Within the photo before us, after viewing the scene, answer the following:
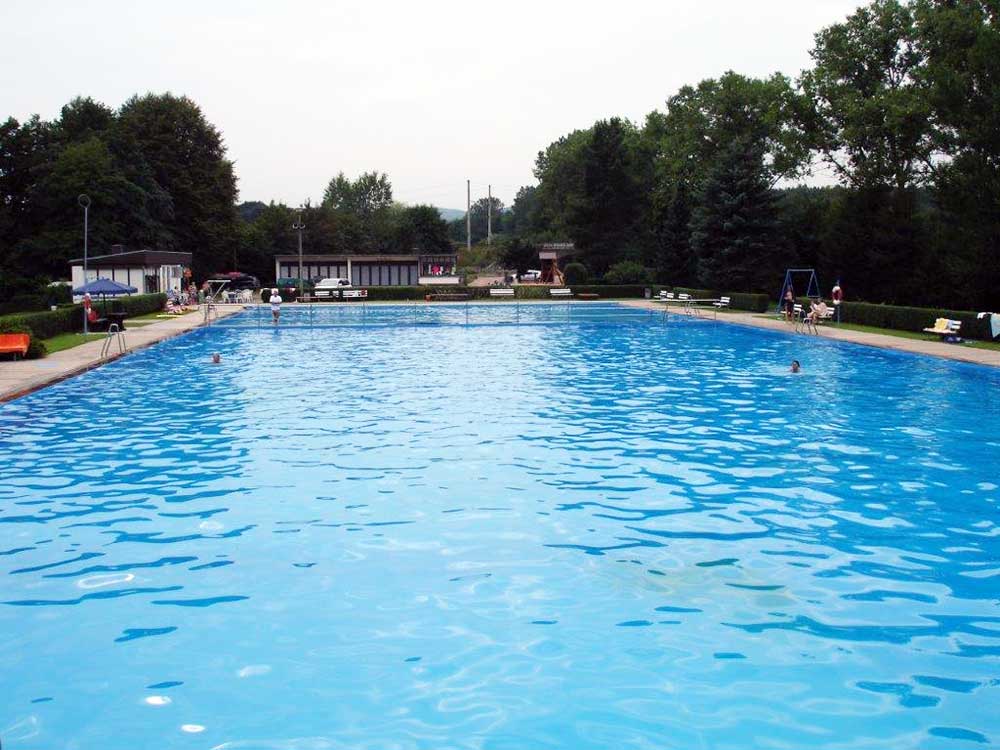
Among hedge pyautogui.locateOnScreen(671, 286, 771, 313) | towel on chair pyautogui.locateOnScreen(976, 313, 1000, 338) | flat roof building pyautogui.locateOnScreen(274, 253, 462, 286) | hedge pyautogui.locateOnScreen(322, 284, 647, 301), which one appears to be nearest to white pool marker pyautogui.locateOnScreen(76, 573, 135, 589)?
towel on chair pyautogui.locateOnScreen(976, 313, 1000, 338)

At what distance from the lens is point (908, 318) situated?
34281mm

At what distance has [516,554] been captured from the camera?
949cm

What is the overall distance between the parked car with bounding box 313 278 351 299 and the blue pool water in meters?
47.1

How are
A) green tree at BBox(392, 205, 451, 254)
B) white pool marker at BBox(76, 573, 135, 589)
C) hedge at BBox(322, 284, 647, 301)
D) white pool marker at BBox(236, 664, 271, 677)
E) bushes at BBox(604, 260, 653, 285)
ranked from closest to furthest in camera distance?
white pool marker at BBox(236, 664, 271, 677), white pool marker at BBox(76, 573, 135, 589), hedge at BBox(322, 284, 647, 301), bushes at BBox(604, 260, 653, 285), green tree at BBox(392, 205, 451, 254)

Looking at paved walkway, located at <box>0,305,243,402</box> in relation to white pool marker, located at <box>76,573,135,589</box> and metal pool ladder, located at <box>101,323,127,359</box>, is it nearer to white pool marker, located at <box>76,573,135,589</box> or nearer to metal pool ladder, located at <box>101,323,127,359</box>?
metal pool ladder, located at <box>101,323,127,359</box>

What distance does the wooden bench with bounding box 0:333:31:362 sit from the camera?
25031mm

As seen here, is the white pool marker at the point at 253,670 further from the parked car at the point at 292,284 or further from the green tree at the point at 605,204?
the green tree at the point at 605,204

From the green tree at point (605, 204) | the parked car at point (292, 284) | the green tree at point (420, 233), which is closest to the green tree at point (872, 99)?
the green tree at point (605, 204)

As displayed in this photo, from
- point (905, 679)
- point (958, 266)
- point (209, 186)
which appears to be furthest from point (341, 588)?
point (209, 186)

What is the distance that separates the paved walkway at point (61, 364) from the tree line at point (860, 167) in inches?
1288

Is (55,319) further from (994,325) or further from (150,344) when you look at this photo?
(994,325)

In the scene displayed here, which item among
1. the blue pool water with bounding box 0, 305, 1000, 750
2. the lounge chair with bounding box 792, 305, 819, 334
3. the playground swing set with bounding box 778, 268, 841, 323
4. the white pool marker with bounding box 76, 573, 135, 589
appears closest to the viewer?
the blue pool water with bounding box 0, 305, 1000, 750

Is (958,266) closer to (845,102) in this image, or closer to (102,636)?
(845,102)

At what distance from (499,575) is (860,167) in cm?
5541
